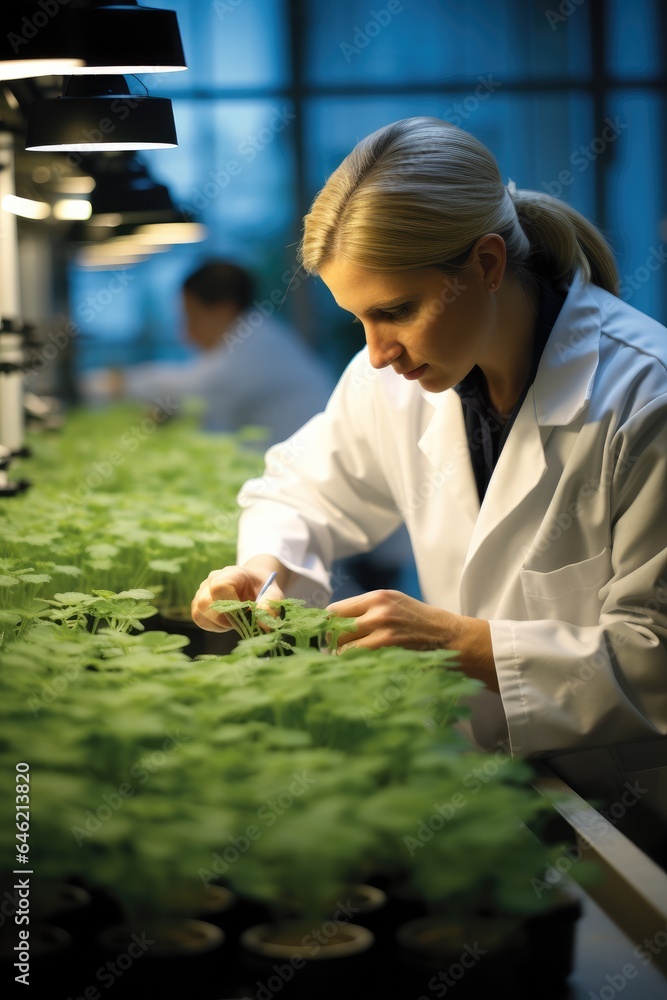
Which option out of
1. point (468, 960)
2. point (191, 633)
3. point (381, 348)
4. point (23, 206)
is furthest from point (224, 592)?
point (23, 206)

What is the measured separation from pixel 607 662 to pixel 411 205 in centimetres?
60

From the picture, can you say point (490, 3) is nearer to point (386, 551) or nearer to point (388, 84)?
point (388, 84)

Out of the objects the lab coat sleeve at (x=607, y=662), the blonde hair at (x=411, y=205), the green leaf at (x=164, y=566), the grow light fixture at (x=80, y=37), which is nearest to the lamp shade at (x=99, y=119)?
the grow light fixture at (x=80, y=37)

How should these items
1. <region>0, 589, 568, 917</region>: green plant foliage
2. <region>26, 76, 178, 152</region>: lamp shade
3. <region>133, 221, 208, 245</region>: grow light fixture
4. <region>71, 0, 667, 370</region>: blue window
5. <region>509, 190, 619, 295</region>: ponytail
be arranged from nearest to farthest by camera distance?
Result: <region>0, 589, 568, 917</region>: green plant foliage < <region>26, 76, 178, 152</region>: lamp shade < <region>509, 190, 619, 295</region>: ponytail < <region>133, 221, 208, 245</region>: grow light fixture < <region>71, 0, 667, 370</region>: blue window

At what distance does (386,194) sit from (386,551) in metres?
2.36

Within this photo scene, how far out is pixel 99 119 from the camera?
1.24m

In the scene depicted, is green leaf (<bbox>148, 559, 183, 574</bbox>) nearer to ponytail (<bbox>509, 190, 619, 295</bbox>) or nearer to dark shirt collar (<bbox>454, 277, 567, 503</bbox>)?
dark shirt collar (<bbox>454, 277, 567, 503</bbox>)

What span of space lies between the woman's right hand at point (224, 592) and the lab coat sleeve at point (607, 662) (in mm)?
343

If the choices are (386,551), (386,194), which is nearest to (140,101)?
(386,194)

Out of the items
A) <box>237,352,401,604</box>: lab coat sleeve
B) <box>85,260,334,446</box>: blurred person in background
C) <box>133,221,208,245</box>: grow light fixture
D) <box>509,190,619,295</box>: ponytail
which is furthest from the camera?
<box>85,260,334,446</box>: blurred person in background

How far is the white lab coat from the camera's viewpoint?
1158 mm

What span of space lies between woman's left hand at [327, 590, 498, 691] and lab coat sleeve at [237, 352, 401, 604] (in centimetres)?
43

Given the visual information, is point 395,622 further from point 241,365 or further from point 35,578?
point 241,365

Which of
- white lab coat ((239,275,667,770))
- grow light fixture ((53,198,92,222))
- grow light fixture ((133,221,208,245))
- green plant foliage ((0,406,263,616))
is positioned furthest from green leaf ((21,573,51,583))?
grow light fixture ((133,221,208,245))
